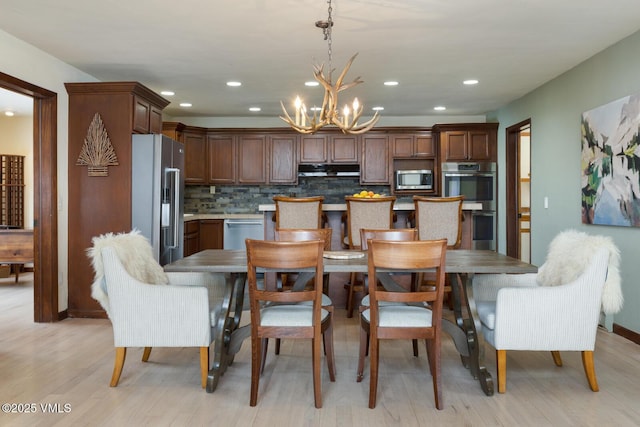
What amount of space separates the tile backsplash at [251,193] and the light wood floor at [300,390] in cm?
415

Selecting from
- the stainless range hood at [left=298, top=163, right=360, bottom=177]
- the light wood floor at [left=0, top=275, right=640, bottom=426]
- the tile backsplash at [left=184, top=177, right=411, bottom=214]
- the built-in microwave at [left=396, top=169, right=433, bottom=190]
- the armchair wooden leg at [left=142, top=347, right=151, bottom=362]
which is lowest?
the light wood floor at [left=0, top=275, right=640, bottom=426]

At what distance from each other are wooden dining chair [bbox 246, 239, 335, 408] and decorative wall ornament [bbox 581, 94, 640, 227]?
9.03 ft

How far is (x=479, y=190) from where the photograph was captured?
697 centimetres

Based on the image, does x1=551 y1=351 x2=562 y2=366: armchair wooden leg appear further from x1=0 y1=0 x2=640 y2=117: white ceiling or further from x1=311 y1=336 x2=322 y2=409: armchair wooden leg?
x1=0 y1=0 x2=640 y2=117: white ceiling

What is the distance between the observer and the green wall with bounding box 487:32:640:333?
3.93 metres

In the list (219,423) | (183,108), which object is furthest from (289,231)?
(183,108)

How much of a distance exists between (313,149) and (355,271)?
5.03 meters

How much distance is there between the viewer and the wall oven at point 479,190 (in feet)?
22.7

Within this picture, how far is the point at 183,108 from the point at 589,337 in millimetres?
5840

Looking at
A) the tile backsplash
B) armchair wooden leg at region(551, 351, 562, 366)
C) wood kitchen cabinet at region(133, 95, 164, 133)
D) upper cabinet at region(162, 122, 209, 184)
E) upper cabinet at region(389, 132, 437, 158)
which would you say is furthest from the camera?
the tile backsplash

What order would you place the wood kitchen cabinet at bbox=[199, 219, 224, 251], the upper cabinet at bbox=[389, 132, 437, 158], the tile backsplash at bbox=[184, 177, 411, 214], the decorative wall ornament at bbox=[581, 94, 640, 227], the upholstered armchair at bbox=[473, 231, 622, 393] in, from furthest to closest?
the tile backsplash at bbox=[184, 177, 411, 214] → the upper cabinet at bbox=[389, 132, 437, 158] → the wood kitchen cabinet at bbox=[199, 219, 224, 251] → the decorative wall ornament at bbox=[581, 94, 640, 227] → the upholstered armchair at bbox=[473, 231, 622, 393]

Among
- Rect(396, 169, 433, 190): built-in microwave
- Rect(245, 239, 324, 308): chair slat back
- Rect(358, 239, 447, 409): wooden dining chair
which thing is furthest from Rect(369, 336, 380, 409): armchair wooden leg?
Rect(396, 169, 433, 190): built-in microwave

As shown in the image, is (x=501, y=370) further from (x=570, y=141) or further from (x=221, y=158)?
(x=221, y=158)

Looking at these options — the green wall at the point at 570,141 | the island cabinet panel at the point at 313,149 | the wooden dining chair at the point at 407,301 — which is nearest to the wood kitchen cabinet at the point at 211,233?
the island cabinet panel at the point at 313,149
